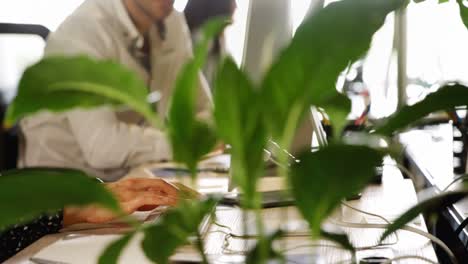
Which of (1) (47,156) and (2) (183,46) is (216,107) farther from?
(2) (183,46)

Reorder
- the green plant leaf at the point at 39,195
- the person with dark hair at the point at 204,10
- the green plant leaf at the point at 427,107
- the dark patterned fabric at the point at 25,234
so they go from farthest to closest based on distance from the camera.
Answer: the person with dark hair at the point at 204,10 → the dark patterned fabric at the point at 25,234 → the green plant leaf at the point at 427,107 → the green plant leaf at the point at 39,195

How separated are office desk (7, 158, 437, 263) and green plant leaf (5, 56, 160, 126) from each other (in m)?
0.40

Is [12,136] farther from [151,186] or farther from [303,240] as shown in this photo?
[303,240]

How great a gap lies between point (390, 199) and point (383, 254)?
0.47 meters

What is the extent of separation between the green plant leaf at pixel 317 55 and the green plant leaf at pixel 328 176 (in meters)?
0.03

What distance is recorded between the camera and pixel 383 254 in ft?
3.37

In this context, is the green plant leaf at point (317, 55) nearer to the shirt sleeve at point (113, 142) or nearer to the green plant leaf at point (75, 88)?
the green plant leaf at point (75, 88)

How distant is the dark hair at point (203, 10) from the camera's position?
268 centimetres

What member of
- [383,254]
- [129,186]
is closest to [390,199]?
[383,254]

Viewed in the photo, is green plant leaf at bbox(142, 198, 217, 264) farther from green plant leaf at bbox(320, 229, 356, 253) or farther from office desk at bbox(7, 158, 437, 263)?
office desk at bbox(7, 158, 437, 263)

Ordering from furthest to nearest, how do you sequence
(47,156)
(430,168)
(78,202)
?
(47,156) < (430,168) < (78,202)

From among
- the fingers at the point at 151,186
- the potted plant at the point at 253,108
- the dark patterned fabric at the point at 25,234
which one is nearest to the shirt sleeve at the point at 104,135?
the fingers at the point at 151,186

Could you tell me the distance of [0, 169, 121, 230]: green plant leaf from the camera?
0.38 m

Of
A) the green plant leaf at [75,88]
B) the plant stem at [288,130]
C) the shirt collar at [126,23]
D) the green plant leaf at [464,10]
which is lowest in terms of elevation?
the plant stem at [288,130]
